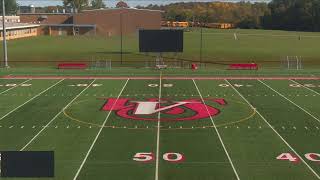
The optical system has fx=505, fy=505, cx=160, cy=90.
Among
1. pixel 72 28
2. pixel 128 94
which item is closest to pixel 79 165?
pixel 128 94

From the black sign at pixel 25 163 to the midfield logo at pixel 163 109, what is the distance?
44.9 feet

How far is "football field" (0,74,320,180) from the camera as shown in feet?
50.1

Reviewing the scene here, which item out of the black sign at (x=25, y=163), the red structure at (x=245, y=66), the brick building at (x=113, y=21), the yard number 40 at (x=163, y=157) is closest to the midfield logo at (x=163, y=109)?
the yard number 40 at (x=163, y=157)

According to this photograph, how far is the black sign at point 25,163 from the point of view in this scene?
825cm

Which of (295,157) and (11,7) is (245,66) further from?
(11,7)

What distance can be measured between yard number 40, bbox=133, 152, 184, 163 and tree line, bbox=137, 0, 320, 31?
11056 centimetres

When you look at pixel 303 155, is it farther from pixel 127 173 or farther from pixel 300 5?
pixel 300 5

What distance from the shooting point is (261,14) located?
148m

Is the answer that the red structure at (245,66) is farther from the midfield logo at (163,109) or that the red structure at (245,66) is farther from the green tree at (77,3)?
the green tree at (77,3)

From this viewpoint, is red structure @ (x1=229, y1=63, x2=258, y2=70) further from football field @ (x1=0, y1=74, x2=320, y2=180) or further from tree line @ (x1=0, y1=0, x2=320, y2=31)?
tree line @ (x1=0, y1=0, x2=320, y2=31)

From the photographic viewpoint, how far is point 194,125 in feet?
68.5

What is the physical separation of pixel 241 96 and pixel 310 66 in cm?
2209

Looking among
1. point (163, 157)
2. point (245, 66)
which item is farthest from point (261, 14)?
point (163, 157)

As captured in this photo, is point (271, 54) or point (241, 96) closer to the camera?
point (241, 96)
